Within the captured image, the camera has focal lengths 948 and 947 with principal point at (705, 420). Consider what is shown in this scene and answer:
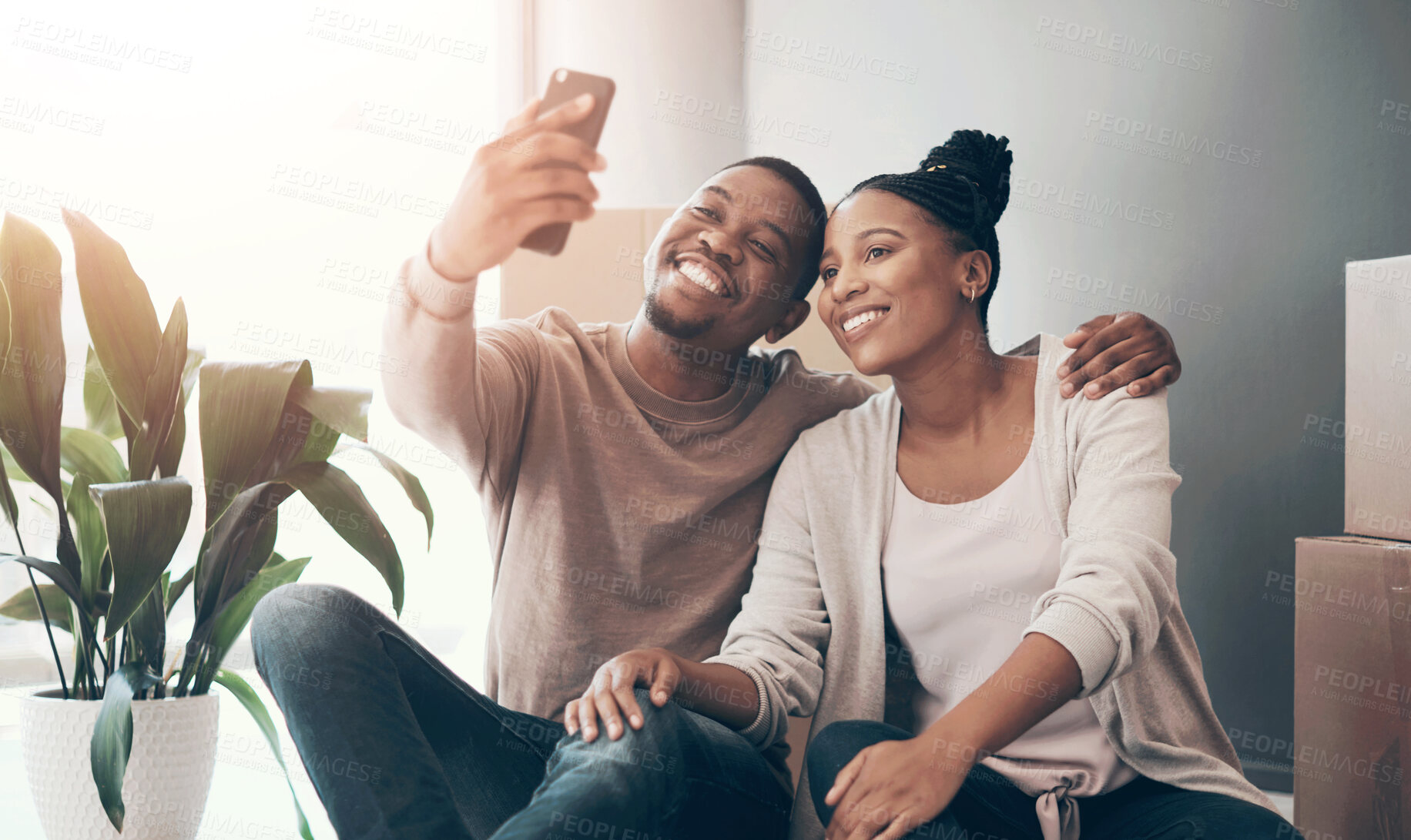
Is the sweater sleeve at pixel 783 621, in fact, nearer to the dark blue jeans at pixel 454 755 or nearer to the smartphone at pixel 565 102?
the dark blue jeans at pixel 454 755

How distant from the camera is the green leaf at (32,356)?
46.4 inches

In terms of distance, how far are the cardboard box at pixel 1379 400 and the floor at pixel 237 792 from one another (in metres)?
0.46

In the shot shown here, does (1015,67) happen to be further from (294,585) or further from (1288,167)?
(294,585)

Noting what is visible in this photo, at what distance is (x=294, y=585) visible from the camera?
955 mm

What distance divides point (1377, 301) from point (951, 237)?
1.71ft

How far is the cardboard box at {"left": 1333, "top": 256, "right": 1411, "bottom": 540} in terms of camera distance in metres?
1.10

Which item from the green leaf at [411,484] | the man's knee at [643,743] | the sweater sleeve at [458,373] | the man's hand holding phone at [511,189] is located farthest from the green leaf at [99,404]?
the man's knee at [643,743]

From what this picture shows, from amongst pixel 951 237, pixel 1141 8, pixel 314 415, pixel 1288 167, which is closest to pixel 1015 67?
pixel 1141 8

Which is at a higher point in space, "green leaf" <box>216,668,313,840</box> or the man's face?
the man's face

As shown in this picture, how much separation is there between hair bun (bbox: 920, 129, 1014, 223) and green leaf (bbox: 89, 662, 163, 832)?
45.3 inches

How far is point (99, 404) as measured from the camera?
4.47 feet

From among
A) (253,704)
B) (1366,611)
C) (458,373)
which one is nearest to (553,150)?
(458,373)

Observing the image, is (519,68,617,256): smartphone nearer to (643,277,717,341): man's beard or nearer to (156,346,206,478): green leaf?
(643,277,717,341): man's beard

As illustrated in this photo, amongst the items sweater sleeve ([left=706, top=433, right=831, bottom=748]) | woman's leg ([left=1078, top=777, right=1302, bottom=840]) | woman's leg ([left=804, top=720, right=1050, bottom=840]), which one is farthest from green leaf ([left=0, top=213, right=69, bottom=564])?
woman's leg ([left=1078, top=777, right=1302, bottom=840])
